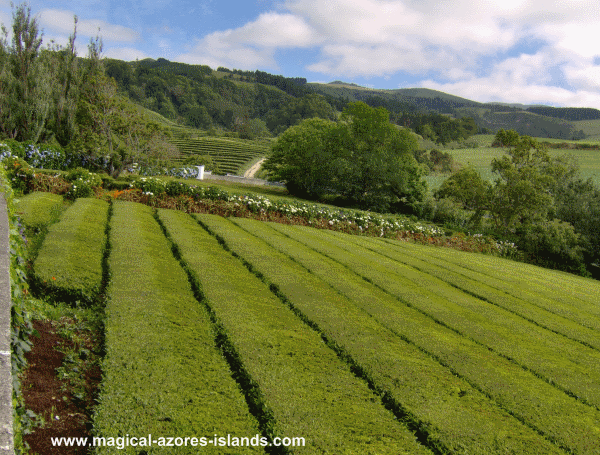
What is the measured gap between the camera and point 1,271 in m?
2.81

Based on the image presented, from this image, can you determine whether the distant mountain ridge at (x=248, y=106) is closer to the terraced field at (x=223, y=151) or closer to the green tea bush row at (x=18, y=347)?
the terraced field at (x=223, y=151)

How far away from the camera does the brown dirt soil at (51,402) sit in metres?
2.67

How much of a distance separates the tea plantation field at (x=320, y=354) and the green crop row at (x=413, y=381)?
0.02 m

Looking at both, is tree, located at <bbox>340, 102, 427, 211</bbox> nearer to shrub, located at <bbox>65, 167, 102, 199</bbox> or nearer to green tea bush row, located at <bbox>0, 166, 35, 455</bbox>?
shrub, located at <bbox>65, 167, 102, 199</bbox>

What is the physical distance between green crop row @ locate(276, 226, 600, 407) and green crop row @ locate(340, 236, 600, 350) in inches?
11.7

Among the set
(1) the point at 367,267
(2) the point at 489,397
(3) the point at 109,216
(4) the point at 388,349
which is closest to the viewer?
(2) the point at 489,397

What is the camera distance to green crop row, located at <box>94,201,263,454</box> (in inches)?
114

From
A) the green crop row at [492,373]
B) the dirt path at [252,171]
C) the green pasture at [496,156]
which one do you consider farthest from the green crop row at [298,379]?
the dirt path at [252,171]

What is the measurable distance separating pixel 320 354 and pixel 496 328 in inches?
125

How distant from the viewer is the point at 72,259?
581 cm

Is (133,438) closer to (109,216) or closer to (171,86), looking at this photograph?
(109,216)

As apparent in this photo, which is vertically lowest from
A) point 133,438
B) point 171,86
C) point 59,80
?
point 133,438

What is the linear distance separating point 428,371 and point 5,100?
22.4 m

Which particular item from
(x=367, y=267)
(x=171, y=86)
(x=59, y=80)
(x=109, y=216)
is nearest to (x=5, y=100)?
(x=59, y=80)
